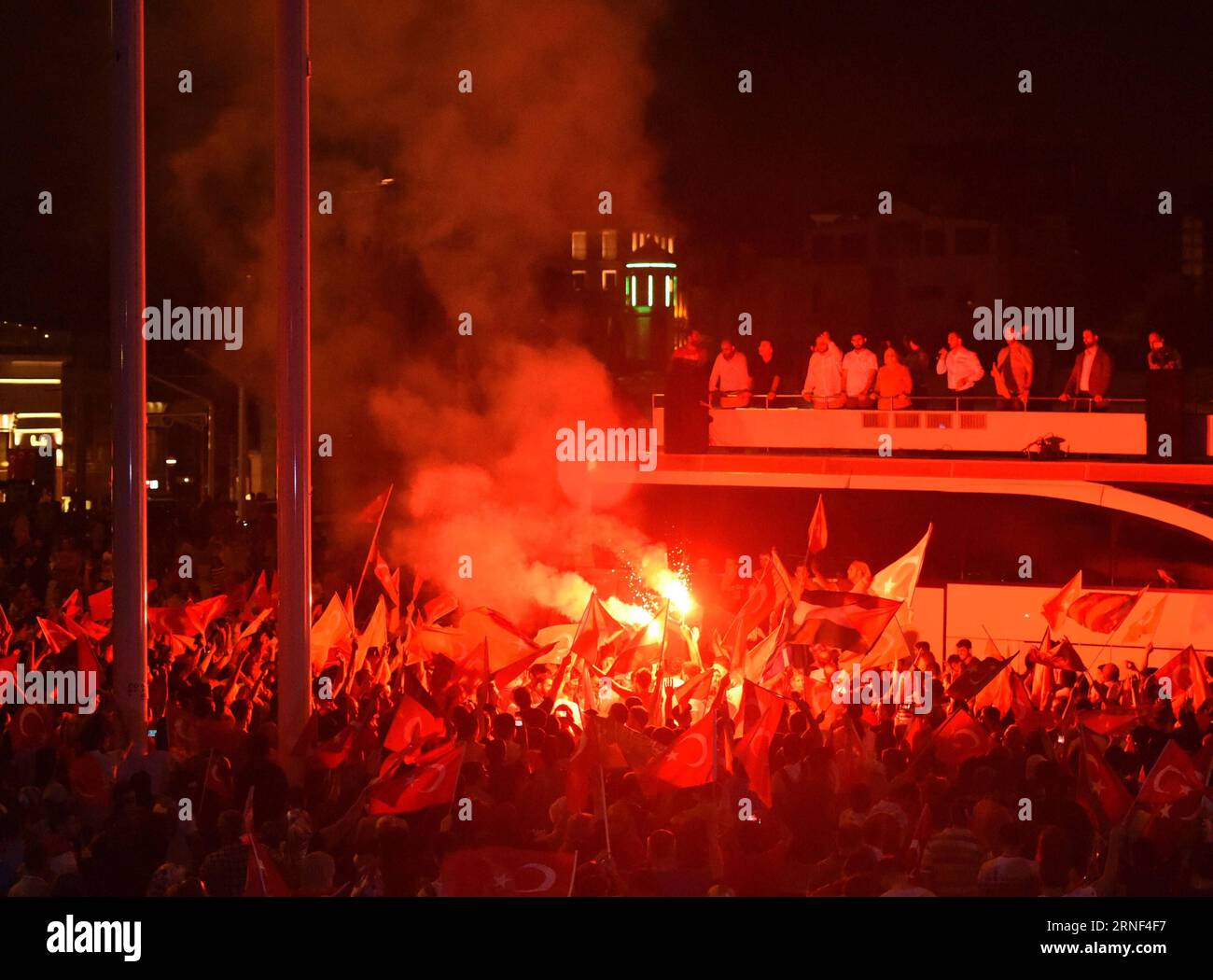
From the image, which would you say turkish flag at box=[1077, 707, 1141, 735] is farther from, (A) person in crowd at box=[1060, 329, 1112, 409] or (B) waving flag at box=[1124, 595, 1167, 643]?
(A) person in crowd at box=[1060, 329, 1112, 409]

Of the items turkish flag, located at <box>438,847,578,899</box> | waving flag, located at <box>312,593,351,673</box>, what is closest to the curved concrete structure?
waving flag, located at <box>312,593,351,673</box>

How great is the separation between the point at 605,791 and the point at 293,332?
120 inches

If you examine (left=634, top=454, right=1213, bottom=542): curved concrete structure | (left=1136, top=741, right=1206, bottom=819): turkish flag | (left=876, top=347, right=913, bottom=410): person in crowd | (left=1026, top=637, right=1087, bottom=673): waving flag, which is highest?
(left=876, top=347, right=913, bottom=410): person in crowd

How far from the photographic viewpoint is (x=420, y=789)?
19.7 feet

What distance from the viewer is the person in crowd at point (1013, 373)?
1390 centimetres

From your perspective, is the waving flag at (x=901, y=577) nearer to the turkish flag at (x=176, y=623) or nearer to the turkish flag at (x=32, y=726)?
the turkish flag at (x=176, y=623)

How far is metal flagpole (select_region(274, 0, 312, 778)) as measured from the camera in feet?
25.8

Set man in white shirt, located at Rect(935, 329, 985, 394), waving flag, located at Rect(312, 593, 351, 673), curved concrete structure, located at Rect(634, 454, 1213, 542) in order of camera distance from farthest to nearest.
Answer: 1. man in white shirt, located at Rect(935, 329, 985, 394)
2. curved concrete structure, located at Rect(634, 454, 1213, 542)
3. waving flag, located at Rect(312, 593, 351, 673)

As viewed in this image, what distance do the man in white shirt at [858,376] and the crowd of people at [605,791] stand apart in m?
5.73

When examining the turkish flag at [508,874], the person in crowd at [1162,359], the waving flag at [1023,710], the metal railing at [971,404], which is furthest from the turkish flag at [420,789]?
the person in crowd at [1162,359]

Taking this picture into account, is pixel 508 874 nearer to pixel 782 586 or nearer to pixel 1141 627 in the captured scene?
pixel 782 586

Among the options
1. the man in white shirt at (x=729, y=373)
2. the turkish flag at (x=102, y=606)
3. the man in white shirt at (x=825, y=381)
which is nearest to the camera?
the turkish flag at (x=102, y=606)

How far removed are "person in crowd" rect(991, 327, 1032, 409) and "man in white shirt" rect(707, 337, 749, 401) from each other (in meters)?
2.28

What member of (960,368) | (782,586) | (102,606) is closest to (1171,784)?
(782,586)
